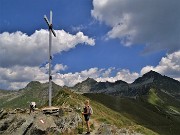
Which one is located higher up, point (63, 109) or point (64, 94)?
point (64, 94)

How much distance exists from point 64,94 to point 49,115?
72609mm

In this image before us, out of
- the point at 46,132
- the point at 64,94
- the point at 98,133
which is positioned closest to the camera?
the point at 46,132

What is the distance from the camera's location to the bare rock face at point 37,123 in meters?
34.6

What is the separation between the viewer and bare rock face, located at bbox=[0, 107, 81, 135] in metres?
34.6

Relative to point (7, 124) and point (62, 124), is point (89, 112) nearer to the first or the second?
point (62, 124)

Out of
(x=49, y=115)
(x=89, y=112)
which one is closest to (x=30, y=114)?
(x=49, y=115)

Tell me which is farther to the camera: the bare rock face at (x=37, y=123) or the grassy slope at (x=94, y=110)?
the grassy slope at (x=94, y=110)

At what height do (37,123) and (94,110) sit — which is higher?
(94,110)

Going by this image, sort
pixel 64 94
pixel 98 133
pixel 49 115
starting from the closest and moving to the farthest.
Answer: pixel 98 133
pixel 49 115
pixel 64 94

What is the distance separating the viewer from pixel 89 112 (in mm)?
34875

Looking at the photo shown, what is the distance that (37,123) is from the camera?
115 ft

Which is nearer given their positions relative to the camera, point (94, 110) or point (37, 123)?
point (37, 123)

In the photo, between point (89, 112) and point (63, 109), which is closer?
point (89, 112)

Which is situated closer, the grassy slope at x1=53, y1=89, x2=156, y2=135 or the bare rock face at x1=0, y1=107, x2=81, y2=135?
the bare rock face at x1=0, y1=107, x2=81, y2=135
